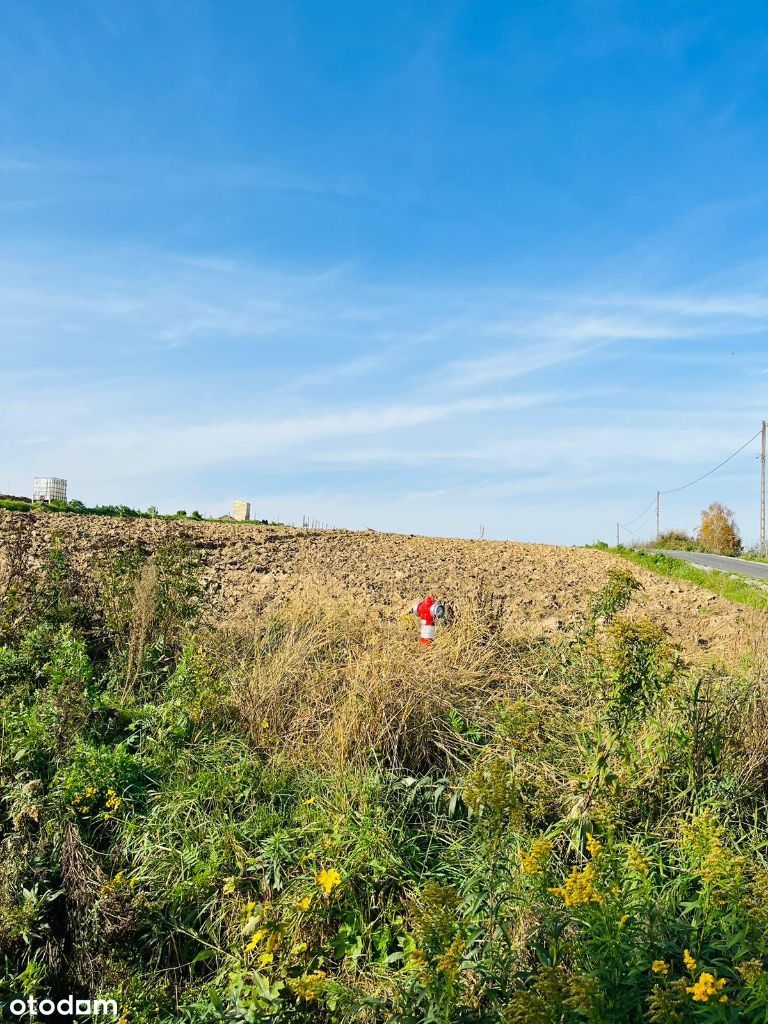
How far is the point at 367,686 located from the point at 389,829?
3.79ft

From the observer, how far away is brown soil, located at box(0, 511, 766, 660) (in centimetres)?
785

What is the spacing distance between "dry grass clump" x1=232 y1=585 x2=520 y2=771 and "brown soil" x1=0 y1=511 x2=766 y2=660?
619mm

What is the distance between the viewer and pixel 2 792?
544 centimetres

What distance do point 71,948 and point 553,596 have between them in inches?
236

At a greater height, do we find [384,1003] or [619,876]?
[619,876]

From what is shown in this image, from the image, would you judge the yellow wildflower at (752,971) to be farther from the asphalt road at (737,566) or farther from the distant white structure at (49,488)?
the distant white structure at (49,488)

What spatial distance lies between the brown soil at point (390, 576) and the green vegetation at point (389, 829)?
4.66 feet

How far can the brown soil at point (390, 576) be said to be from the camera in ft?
25.7

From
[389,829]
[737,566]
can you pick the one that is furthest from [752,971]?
[737,566]

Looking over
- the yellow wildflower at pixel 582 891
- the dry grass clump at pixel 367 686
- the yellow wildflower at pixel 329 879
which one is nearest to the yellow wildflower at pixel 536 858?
the yellow wildflower at pixel 582 891

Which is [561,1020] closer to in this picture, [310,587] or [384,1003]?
[384,1003]

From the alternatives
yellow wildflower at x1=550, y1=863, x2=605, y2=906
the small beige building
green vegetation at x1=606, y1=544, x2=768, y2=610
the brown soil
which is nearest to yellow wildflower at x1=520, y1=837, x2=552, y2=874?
yellow wildflower at x1=550, y1=863, x2=605, y2=906

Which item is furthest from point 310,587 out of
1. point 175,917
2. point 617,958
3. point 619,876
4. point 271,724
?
point 617,958

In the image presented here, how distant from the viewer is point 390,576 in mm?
10242
